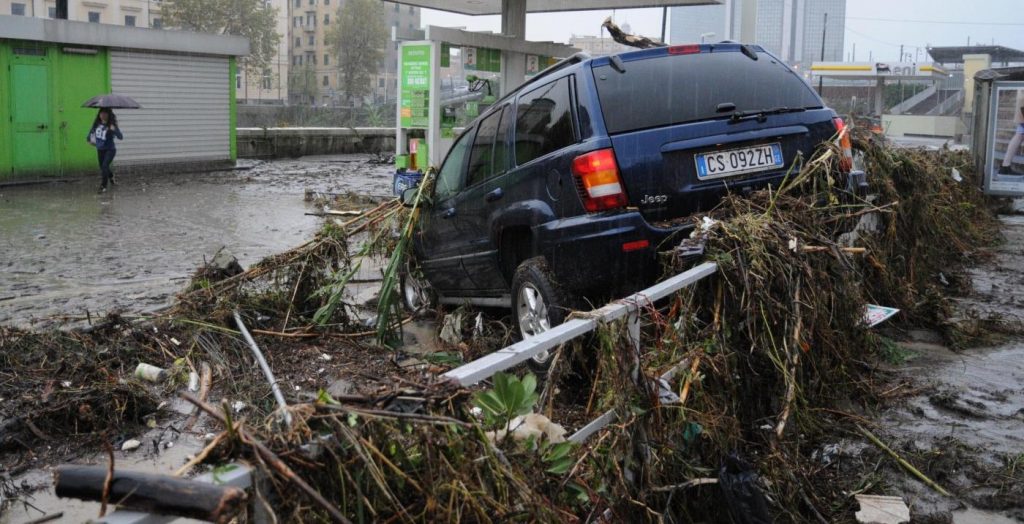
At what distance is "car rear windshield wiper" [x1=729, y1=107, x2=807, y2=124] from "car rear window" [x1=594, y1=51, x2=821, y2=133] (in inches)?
2.0

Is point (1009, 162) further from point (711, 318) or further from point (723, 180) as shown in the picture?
point (711, 318)

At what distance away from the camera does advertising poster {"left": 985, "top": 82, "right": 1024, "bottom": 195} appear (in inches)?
584

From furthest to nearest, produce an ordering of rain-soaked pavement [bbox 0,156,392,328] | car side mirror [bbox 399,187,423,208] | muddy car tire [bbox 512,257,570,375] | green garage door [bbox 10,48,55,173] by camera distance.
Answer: green garage door [bbox 10,48,55,173] → rain-soaked pavement [bbox 0,156,392,328] → car side mirror [bbox 399,187,423,208] → muddy car tire [bbox 512,257,570,375]

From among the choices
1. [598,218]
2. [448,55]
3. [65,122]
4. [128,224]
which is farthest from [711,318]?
[65,122]

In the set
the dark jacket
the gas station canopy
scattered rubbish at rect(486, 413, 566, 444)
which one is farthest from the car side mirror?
the dark jacket

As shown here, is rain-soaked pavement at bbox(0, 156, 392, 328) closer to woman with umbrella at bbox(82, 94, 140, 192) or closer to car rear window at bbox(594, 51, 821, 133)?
woman with umbrella at bbox(82, 94, 140, 192)

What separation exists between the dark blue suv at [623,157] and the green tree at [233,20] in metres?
71.6

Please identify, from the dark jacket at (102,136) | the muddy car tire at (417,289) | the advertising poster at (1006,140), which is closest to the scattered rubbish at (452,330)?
the muddy car tire at (417,289)

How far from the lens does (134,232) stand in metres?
14.0

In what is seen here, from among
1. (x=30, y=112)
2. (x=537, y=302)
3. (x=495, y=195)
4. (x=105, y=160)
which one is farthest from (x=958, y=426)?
(x=30, y=112)

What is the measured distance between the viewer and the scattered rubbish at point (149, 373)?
6.19 metres

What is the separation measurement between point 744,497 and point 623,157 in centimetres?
264

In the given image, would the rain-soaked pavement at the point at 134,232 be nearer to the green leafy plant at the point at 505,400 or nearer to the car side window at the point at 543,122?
the car side window at the point at 543,122

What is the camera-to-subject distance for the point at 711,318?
14.5 ft
